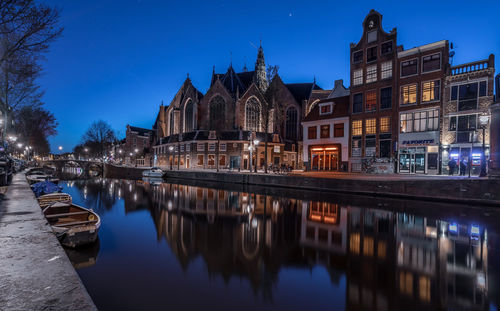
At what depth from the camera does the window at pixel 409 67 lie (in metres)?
28.9

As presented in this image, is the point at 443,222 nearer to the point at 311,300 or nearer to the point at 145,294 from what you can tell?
the point at 311,300

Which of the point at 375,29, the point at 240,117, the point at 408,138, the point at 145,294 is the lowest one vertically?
the point at 145,294

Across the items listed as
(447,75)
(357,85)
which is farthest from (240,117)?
(447,75)

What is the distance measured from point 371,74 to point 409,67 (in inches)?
165

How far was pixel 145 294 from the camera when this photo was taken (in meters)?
5.46

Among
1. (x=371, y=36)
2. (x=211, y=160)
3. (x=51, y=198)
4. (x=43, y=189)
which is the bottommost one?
(x=43, y=189)

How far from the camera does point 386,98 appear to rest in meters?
30.9

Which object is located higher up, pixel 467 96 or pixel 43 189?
pixel 467 96

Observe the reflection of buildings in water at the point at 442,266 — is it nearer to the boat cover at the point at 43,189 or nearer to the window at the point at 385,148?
the window at the point at 385,148

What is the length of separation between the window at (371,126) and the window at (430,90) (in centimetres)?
556

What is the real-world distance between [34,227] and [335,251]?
343 inches

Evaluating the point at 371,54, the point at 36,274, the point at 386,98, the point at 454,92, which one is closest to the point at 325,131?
the point at 386,98

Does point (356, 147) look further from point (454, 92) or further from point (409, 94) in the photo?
point (454, 92)

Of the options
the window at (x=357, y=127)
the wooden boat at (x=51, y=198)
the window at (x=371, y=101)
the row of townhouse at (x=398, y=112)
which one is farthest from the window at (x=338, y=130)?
the wooden boat at (x=51, y=198)
